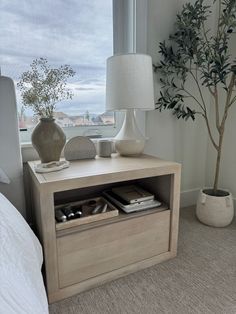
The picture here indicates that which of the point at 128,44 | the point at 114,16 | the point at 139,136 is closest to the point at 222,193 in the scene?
the point at 139,136

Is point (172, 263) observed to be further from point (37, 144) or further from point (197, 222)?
point (37, 144)

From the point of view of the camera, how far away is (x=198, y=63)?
1643mm

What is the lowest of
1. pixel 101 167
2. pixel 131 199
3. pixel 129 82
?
pixel 131 199

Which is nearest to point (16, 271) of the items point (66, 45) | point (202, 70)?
point (66, 45)

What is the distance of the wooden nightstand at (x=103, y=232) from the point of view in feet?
3.44

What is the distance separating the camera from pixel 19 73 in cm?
151

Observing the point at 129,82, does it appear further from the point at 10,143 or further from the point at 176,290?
the point at 176,290

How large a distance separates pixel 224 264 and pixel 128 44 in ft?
5.22

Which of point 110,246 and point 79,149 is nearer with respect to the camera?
point 110,246

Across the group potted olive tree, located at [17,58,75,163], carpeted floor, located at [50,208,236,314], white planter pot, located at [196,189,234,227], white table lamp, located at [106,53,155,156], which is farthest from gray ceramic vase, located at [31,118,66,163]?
white planter pot, located at [196,189,234,227]

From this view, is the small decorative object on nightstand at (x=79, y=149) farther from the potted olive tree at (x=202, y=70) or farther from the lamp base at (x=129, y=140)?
the potted olive tree at (x=202, y=70)

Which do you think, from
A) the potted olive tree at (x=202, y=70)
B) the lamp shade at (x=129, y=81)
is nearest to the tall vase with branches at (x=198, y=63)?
the potted olive tree at (x=202, y=70)

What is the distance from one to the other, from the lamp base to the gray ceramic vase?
0.38m

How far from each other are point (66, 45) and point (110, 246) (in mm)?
1325
